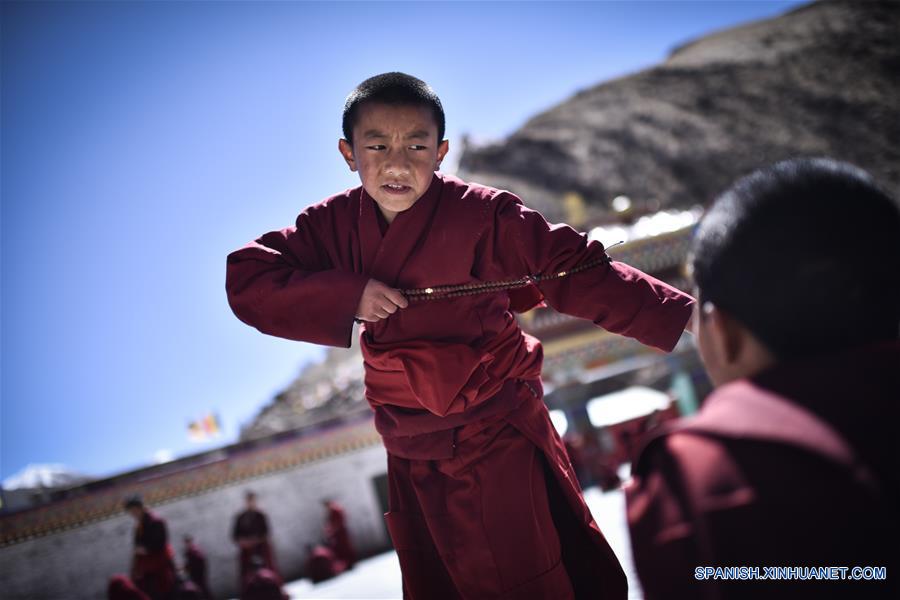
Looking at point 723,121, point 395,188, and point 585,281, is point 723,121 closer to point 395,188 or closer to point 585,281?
point 585,281

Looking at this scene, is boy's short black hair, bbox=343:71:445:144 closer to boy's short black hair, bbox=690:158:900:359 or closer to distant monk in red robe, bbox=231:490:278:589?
boy's short black hair, bbox=690:158:900:359

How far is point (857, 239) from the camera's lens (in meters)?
0.92

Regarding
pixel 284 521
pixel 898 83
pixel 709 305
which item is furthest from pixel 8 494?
pixel 898 83

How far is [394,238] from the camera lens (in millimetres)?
1929

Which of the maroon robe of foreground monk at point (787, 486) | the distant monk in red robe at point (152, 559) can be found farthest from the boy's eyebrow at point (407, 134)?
the distant monk in red robe at point (152, 559)

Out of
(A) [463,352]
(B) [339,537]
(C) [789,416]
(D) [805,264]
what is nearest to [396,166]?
(A) [463,352]

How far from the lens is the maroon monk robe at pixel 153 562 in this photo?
623 centimetres

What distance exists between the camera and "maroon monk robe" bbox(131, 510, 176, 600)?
623 centimetres

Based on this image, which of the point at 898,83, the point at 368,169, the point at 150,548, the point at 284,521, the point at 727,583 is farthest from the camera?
the point at 898,83

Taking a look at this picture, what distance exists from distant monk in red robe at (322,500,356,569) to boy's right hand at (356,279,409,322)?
7.61 meters

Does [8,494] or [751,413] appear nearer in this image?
[751,413]

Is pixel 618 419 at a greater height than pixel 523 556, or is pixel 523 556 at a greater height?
pixel 523 556

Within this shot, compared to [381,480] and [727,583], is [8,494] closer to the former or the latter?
[381,480]

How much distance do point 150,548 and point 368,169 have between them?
598cm
